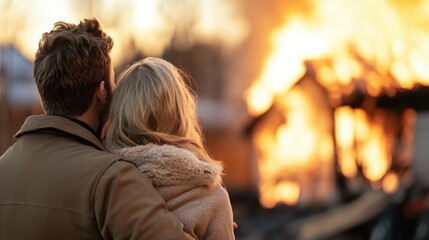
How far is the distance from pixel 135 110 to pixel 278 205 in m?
16.7

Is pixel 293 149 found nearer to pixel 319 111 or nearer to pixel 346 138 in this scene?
pixel 319 111

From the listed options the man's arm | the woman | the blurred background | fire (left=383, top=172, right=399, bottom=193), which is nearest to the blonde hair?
the woman

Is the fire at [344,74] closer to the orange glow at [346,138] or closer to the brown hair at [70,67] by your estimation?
→ the orange glow at [346,138]

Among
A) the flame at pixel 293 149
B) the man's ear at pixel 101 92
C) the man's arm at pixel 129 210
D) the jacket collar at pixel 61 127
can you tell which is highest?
the man's ear at pixel 101 92

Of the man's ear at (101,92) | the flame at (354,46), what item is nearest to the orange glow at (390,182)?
the flame at (354,46)

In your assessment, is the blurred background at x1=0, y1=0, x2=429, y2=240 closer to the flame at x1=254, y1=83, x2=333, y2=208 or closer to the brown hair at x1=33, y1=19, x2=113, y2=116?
the flame at x1=254, y1=83, x2=333, y2=208

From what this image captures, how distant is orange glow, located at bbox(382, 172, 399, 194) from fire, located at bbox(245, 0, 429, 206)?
0.06ft

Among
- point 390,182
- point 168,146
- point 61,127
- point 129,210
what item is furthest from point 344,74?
point 129,210

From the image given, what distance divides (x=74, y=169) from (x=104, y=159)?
103 mm

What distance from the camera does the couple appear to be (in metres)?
3.02

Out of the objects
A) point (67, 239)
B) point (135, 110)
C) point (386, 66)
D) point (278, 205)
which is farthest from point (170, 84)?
point (278, 205)

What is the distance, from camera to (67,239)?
3.03 metres

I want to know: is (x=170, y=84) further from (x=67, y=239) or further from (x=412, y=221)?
(x=412, y=221)

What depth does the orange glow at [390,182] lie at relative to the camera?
50.1 ft
